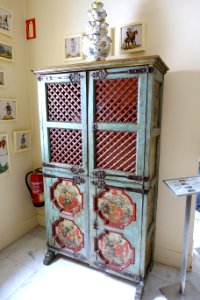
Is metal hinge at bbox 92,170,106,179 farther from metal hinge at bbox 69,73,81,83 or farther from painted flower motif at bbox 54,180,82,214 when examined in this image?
metal hinge at bbox 69,73,81,83

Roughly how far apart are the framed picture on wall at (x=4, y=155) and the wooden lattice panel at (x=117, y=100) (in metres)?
1.12

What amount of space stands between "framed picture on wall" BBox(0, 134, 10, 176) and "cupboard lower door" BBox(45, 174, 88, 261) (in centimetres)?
58

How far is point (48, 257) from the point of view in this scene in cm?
203

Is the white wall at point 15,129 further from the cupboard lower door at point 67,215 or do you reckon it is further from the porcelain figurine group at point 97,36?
the porcelain figurine group at point 97,36

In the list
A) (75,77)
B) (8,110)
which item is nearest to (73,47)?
(75,77)

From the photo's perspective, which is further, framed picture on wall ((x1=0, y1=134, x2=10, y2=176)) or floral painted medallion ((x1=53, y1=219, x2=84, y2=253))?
framed picture on wall ((x1=0, y1=134, x2=10, y2=176))

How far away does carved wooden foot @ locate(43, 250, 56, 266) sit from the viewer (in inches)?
79.4

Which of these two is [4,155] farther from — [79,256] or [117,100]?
[117,100]

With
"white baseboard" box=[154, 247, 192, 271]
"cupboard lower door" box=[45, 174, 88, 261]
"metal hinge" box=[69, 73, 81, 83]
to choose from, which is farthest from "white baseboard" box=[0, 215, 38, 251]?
"metal hinge" box=[69, 73, 81, 83]

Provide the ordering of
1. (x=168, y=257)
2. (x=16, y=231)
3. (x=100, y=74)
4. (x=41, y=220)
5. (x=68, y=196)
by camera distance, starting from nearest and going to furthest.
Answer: (x=100, y=74), (x=68, y=196), (x=168, y=257), (x=16, y=231), (x=41, y=220)

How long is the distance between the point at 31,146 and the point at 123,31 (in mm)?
1618

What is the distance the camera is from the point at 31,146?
252 cm

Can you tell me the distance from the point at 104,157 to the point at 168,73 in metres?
0.91

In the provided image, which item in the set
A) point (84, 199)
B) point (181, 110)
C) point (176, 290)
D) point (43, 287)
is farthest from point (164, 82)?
point (43, 287)
